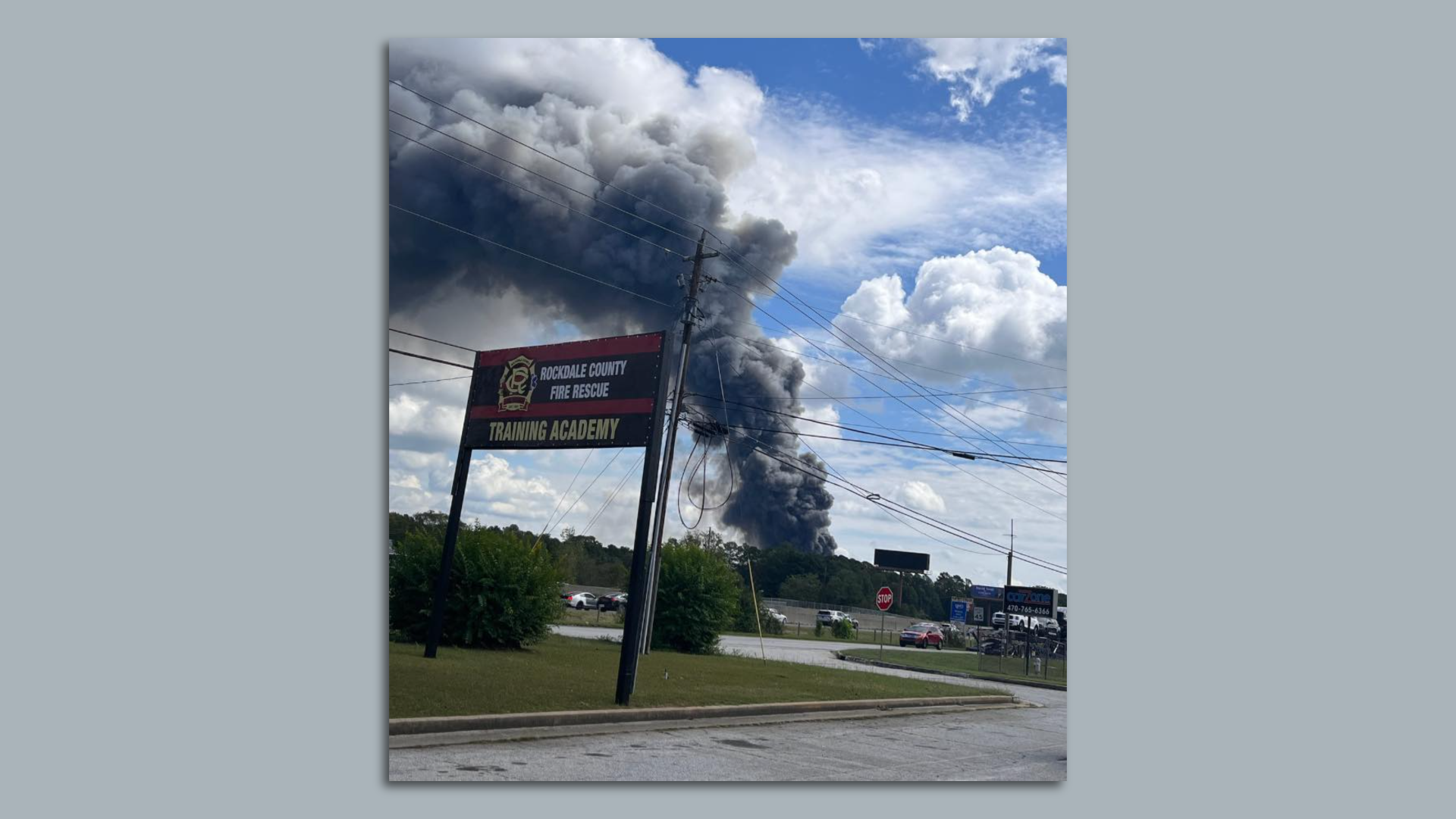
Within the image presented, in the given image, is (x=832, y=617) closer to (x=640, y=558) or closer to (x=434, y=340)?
(x=640, y=558)

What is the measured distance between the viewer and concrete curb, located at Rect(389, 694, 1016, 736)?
829 centimetres

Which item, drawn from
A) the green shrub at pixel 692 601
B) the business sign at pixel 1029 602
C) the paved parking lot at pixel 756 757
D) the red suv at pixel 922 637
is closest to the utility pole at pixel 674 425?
the green shrub at pixel 692 601

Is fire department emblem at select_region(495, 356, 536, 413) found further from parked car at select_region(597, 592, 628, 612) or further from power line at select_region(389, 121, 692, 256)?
parked car at select_region(597, 592, 628, 612)

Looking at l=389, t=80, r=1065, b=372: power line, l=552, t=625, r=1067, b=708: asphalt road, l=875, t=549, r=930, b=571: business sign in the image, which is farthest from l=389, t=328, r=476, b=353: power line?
l=552, t=625, r=1067, b=708: asphalt road

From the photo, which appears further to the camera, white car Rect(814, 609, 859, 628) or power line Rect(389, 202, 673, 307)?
white car Rect(814, 609, 859, 628)

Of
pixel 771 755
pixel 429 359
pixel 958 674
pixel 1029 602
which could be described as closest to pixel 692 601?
pixel 958 674

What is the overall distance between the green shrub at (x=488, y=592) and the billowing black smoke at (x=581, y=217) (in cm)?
434

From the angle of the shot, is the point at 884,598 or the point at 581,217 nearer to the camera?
the point at 581,217

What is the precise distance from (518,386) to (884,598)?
6980 millimetres

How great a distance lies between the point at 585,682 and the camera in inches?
454

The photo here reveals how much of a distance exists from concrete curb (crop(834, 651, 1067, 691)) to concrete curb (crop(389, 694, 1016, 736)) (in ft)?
15.9

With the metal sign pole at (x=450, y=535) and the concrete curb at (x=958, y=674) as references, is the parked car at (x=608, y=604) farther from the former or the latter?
the metal sign pole at (x=450, y=535)

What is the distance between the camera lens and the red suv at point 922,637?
3075cm

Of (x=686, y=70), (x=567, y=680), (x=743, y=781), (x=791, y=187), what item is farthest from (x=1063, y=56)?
(x=567, y=680)
